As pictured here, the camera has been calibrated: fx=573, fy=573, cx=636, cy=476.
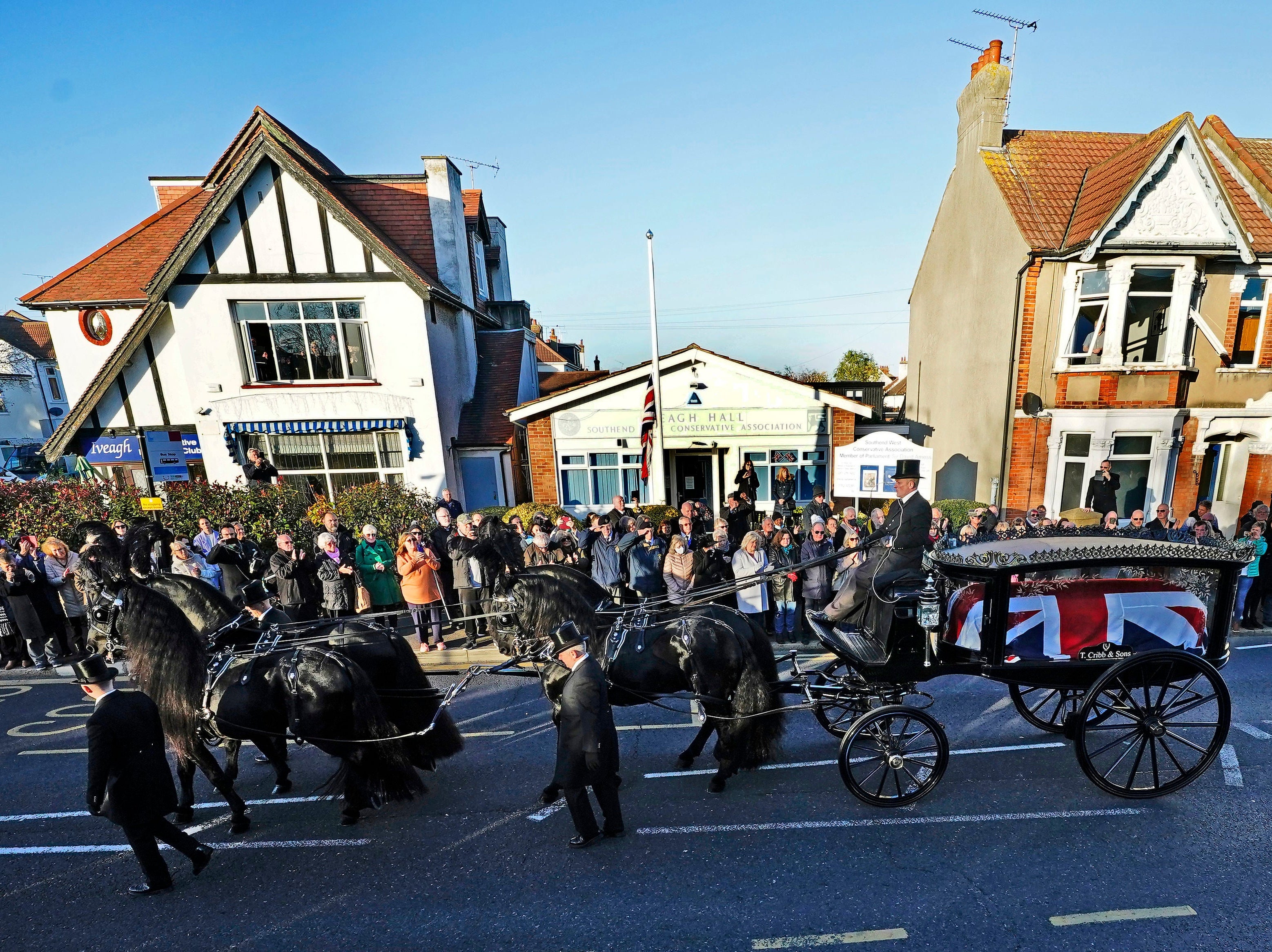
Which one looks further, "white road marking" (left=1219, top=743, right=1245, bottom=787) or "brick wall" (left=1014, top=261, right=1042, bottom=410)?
"brick wall" (left=1014, top=261, right=1042, bottom=410)

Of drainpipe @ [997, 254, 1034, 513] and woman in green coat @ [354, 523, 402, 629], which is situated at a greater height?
drainpipe @ [997, 254, 1034, 513]

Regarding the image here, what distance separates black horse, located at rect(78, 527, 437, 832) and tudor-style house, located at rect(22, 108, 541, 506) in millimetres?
9792

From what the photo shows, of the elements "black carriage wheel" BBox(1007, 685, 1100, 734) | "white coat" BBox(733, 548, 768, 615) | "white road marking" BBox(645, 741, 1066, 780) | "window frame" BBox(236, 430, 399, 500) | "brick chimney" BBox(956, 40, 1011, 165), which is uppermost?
"brick chimney" BBox(956, 40, 1011, 165)

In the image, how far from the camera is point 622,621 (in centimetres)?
546

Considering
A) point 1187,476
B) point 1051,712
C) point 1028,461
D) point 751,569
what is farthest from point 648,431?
point 1187,476

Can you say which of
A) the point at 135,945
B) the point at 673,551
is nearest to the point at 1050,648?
the point at 673,551

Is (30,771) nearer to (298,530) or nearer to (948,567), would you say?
(298,530)

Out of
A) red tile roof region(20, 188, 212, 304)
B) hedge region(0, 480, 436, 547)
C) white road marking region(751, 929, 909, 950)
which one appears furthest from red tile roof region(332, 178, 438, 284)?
white road marking region(751, 929, 909, 950)

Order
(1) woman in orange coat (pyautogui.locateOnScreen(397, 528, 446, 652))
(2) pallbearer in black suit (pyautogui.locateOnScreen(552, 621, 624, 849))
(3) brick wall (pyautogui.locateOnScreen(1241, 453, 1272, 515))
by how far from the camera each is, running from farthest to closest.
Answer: (3) brick wall (pyautogui.locateOnScreen(1241, 453, 1272, 515)) < (1) woman in orange coat (pyautogui.locateOnScreen(397, 528, 446, 652)) < (2) pallbearer in black suit (pyautogui.locateOnScreen(552, 621, 624, 849))

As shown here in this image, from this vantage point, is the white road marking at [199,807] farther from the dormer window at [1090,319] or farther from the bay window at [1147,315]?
the bay window at [1147,315]

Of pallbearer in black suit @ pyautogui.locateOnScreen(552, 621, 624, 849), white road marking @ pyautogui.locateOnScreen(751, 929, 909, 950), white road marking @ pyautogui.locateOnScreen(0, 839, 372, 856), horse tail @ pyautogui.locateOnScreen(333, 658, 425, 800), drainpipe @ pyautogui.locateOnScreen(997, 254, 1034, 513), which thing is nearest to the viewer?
white road marking @ pyautogui.locateOnScreen(751, 929, 909, 950)

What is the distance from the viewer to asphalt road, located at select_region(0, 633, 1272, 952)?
3.70 m

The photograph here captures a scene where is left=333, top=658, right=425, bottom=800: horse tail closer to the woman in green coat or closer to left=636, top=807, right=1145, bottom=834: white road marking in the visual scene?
left=636, top=807, right=1145, bottom=834: white road marking

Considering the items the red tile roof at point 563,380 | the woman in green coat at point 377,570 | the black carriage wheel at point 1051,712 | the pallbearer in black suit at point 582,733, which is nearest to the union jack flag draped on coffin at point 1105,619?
the black carriage wheel at point 1051,712
